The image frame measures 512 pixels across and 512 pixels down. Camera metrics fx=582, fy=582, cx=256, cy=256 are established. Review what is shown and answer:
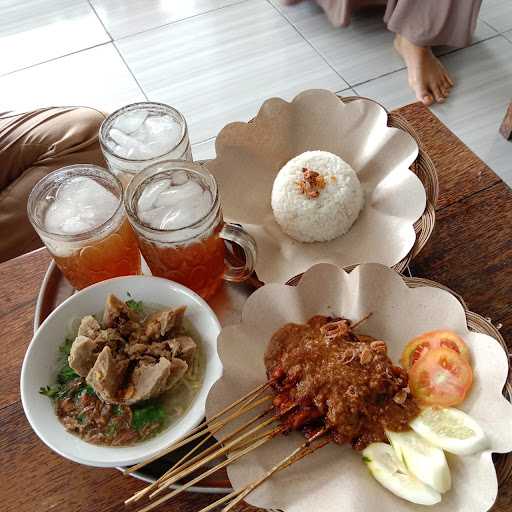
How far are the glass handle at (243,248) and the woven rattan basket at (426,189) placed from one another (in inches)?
12.9

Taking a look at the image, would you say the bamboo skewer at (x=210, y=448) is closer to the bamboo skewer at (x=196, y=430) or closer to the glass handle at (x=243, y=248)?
the bamboo skewer at (x=196, y=430)

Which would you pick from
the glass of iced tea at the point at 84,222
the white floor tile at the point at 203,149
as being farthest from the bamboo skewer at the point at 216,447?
the white floor tile at the point at 203,149

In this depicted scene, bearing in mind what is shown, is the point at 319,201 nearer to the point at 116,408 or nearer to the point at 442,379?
the point at 442,379

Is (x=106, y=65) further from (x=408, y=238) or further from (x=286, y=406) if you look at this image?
(x=286, y=406)

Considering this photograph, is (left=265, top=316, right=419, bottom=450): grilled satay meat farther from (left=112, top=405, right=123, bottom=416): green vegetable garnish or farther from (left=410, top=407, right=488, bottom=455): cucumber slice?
(left=112, top=405, right=123, bottom=416): green vegetable garnish

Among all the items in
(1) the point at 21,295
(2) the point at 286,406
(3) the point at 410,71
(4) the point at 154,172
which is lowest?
(3) the point at 410,71

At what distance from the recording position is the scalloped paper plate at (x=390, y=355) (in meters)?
1.00

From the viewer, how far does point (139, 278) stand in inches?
48.1

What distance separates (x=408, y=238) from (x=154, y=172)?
1.98ft

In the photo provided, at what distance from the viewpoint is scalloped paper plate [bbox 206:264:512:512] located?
995 mm

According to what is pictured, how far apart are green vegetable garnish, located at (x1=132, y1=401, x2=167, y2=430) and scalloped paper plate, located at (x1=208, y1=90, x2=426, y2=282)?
1.39 feet

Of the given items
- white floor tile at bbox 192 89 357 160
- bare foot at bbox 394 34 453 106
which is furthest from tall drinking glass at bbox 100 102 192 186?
bare foot at bbox 394 34 453 106

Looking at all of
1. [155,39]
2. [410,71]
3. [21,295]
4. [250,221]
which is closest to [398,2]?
[410,71]

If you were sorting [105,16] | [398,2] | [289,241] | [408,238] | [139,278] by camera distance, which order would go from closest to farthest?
[139,278] → [408,238] → [289,241] → [398,2] → [105,16]
